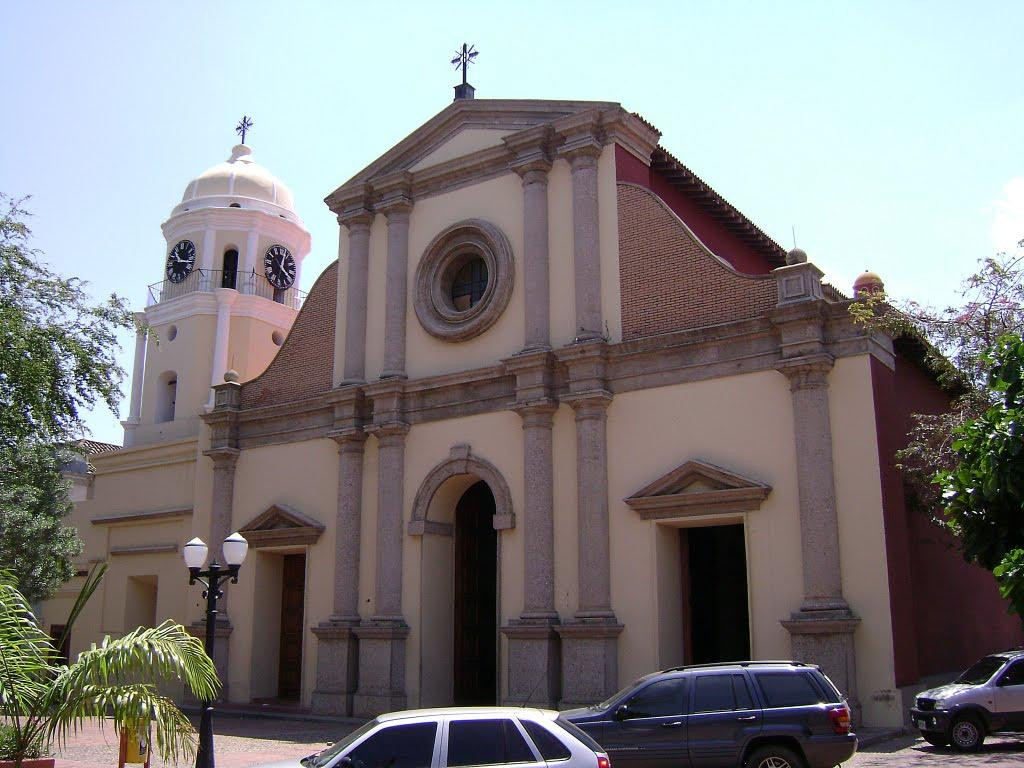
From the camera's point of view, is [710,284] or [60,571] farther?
[60,571]

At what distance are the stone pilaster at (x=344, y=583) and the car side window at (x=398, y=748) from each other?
13.4 meters

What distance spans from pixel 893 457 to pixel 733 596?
6010 mm

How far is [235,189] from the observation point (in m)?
32.5

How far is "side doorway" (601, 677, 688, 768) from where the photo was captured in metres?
11.6

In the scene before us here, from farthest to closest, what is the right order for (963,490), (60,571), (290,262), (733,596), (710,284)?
(290,262) → (60,571) → (733,596) → (710,284) → (963,490)

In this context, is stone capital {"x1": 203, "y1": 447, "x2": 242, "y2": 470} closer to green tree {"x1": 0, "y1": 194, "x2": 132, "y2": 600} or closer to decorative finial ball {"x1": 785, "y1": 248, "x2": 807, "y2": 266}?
green tree {"x1": 0, "y1": 194, "x2": 132, "y2": 600}

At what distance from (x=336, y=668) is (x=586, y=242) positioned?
34.4 feet

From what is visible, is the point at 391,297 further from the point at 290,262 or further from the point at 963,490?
the point at 963,490

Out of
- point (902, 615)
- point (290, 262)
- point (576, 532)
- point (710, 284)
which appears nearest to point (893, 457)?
point (902, 615)

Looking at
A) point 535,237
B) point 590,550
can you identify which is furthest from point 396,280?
Answer: point 590,550

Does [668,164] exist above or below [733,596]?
above

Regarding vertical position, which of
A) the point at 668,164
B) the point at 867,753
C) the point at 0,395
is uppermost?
the point at 668,164

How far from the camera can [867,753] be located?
14.1 m

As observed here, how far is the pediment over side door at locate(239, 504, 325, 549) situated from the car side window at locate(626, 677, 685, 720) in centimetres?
1248
